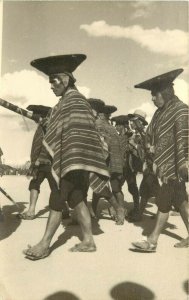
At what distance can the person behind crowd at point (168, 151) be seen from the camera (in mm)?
4012

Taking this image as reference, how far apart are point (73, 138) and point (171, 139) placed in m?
0.98

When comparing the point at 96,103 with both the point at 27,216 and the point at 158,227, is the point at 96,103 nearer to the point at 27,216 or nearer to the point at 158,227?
the point at 27,216

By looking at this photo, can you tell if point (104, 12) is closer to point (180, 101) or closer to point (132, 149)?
point (180, 101)

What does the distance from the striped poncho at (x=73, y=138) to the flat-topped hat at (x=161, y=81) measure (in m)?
0.71

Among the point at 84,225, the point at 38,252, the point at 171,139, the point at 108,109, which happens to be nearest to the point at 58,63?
the point at 171,139

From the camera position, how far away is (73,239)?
454 centimetres

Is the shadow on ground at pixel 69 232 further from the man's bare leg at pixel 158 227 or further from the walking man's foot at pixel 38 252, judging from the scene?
the man's bare leg at pixel 158 227

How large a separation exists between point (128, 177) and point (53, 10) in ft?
9.42

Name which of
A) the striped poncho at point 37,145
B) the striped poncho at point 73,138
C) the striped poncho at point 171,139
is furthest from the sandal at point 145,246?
the striped poncho at point 37,145

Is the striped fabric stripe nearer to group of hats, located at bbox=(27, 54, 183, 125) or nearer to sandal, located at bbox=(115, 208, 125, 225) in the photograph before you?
sandal, located at bbox=(115, 208, 125, 225)

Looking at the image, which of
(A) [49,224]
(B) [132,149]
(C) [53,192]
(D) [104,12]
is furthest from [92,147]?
(B) [132,149]

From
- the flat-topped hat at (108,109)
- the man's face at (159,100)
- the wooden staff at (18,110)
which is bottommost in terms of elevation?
the wooden staff at (18,110)

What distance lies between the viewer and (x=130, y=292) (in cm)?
308

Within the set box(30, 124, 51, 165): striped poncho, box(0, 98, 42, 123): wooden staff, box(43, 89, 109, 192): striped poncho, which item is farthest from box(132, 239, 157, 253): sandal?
box(30, 124, 51, 165): striped poncho
